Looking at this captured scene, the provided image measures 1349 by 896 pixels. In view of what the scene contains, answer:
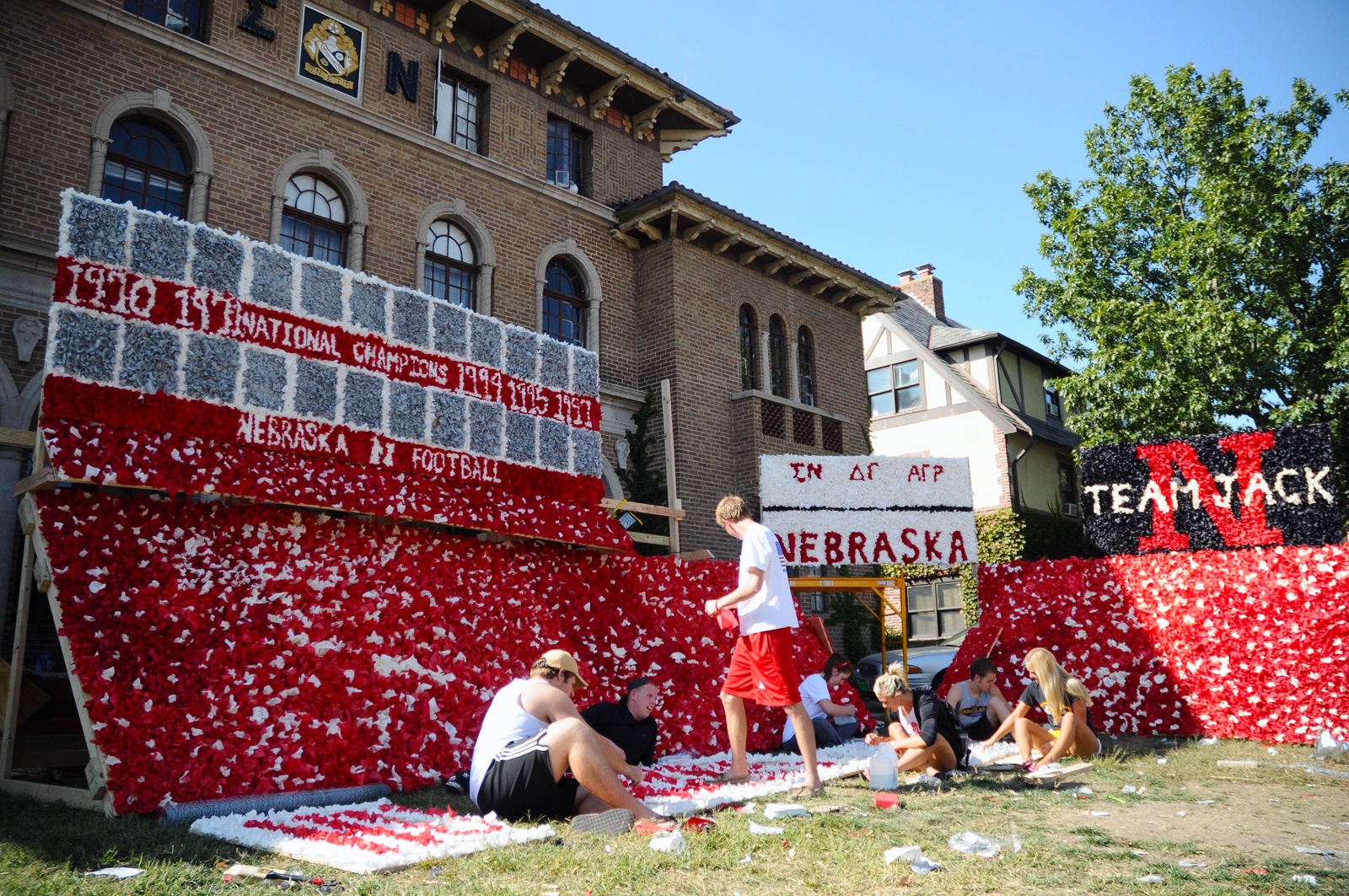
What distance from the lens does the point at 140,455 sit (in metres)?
6.45

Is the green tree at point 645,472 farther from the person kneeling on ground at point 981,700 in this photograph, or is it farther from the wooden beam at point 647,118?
the person kneeling on ground at point 981,700

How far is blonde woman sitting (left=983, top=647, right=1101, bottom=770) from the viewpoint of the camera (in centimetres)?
830

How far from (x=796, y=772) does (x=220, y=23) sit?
37.4 feet

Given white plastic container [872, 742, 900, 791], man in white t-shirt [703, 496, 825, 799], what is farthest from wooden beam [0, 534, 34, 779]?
white plastic container [872, 742, 900, 791]

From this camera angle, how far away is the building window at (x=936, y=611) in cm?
2588

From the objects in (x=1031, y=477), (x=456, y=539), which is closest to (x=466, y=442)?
(x=456, y=539)

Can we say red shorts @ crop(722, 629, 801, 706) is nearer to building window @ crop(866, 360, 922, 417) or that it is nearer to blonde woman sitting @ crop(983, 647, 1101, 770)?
blonde woman sitting @ crop(983, 647, 1101, 770)

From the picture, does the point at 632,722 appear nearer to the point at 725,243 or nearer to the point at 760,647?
the point at 760,647

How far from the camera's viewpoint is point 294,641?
668 cm

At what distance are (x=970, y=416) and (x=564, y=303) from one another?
16132 mm

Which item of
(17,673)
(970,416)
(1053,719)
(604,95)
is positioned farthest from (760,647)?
(970,416)

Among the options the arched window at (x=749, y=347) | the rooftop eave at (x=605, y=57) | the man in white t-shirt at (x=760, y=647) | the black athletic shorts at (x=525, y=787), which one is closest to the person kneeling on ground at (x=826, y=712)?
the man in white t-shirt at (x=760, y=647)

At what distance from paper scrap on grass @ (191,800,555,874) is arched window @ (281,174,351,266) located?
330 inches

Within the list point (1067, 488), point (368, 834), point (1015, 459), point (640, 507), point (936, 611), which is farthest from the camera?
point (1067, 488)
